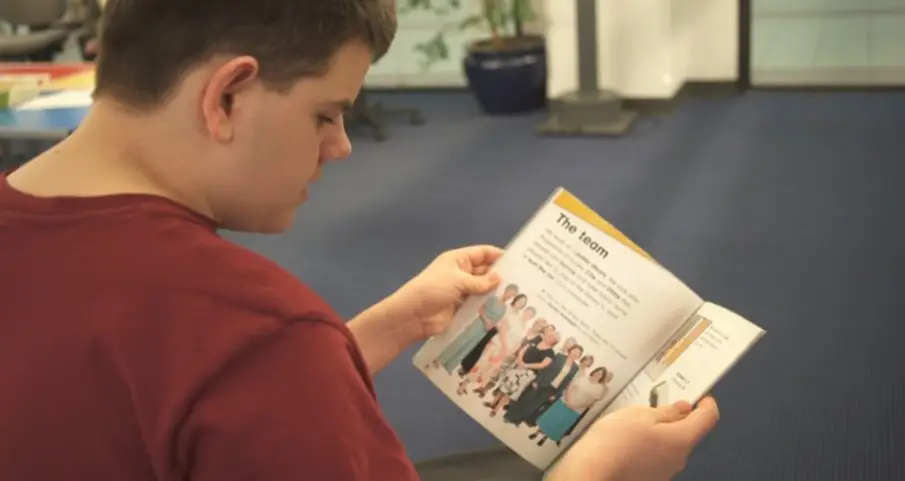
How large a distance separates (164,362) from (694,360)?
0.61 m

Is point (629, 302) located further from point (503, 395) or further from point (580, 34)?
point (580, 34)

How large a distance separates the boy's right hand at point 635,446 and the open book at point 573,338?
4 cm

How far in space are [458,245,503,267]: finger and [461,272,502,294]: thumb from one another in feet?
0.17

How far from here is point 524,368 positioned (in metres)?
1.10

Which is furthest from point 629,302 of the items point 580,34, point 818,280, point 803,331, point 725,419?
point 580,34

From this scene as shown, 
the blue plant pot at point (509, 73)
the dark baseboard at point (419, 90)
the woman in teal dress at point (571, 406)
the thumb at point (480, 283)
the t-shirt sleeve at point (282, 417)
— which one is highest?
the t-shirt sleeve at point (282, 417)

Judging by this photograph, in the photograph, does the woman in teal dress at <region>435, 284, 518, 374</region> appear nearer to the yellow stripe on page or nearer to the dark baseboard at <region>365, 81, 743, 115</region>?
the yellow stripe on page

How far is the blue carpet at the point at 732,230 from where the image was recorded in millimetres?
2109

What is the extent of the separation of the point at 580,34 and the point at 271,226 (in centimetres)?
372

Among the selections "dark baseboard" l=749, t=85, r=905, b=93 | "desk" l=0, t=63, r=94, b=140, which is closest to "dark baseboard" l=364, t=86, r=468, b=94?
"dark baseboard" l=749, t=85, r=905, b=93

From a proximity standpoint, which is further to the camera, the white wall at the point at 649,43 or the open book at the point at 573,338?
the white wall at the point at 649,43

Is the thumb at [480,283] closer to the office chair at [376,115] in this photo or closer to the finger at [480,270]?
the finger at [480,270]

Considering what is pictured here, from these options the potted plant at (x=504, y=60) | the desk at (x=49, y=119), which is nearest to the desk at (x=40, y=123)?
the desk at (x=49, y=119)

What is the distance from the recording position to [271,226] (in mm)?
→ 771
